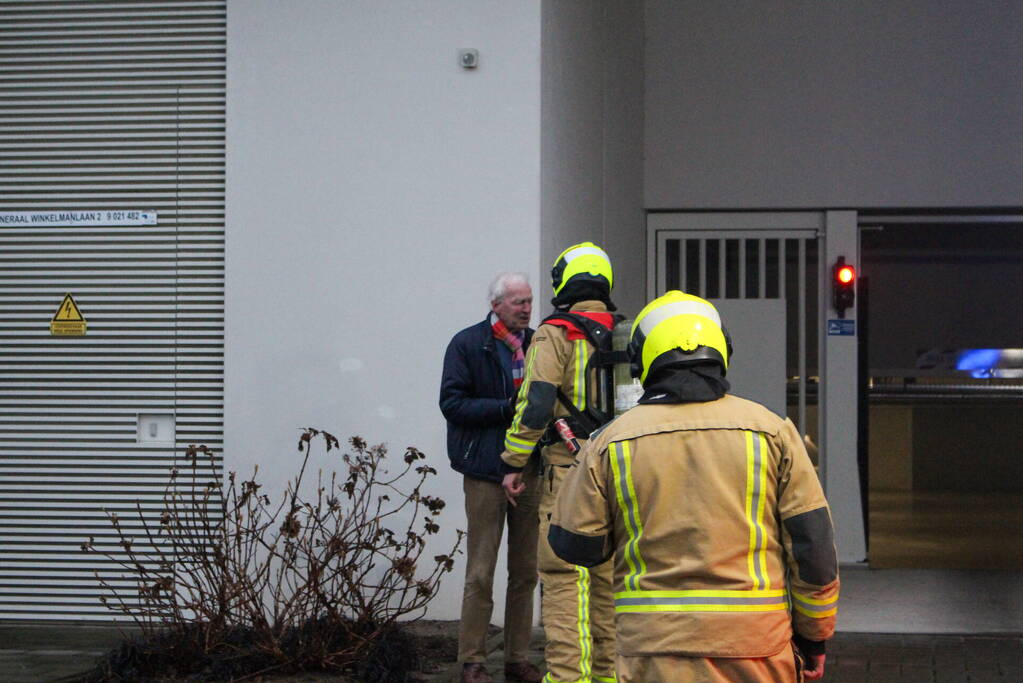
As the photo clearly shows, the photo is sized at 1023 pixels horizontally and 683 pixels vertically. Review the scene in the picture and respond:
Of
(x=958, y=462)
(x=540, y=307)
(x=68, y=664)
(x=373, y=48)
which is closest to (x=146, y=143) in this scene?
(x=373, y=48)

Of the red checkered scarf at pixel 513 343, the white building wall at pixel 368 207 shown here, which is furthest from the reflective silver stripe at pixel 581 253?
the white building wall at pixel 368 207

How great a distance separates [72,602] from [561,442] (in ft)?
12.7

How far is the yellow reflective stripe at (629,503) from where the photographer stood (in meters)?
3.19

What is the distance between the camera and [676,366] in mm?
3246

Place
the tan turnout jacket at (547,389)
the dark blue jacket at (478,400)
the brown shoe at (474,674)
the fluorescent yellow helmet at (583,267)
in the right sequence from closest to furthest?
1. the tan turnout jacket at (547,389)
2. the fluorescent yellow helmet at (583,267)
3. the brown shoe at (474,674)
4. the dark blue jacket at (478,400)

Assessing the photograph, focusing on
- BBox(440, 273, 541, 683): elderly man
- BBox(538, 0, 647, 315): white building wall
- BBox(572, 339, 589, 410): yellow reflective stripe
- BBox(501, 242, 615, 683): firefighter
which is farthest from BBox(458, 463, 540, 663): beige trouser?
BBox(538, 0, 647, 315): white building wall

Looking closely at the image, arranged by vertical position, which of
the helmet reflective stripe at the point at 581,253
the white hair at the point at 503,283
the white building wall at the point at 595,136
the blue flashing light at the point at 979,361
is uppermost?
the white building wall at the point at 595,136

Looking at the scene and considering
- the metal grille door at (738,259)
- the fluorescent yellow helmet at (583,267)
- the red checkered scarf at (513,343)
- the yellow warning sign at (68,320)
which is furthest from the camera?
the metal grille door at (738,259)

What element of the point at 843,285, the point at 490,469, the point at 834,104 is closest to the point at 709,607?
the point at 490,469

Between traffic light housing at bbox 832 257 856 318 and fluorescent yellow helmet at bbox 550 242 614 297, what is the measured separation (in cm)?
586

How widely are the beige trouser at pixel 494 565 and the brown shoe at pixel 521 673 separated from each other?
0.03m

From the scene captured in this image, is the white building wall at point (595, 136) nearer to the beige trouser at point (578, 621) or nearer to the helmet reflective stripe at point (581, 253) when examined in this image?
the helmet reflective stripe at point (581, 253)

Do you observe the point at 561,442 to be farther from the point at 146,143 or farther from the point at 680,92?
the point at 680,92

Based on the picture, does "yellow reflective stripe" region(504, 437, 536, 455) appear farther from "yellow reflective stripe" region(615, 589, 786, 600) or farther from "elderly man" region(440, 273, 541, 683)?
"yellow reflective stripe" region(615, 589, 786, 600)
